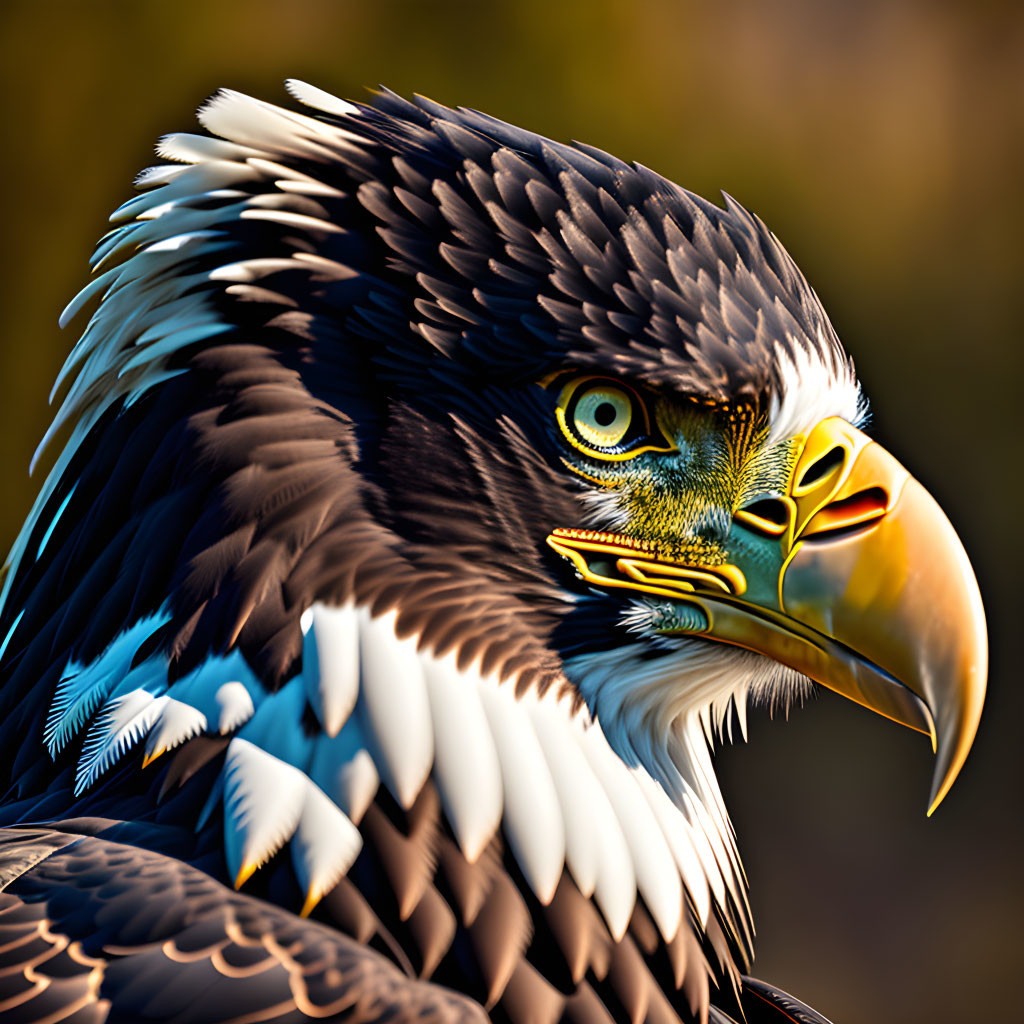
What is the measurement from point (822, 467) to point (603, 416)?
0.73 ft

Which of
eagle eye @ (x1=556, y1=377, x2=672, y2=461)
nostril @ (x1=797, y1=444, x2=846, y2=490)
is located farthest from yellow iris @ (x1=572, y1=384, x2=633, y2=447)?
nostril @ (x1=797, y1=444, x2=846, y2=490)

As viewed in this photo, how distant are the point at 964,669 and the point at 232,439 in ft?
2.34

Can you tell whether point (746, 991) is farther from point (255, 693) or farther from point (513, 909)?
point (255, 693)

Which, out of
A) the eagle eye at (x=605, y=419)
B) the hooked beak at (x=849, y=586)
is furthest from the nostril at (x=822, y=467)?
the eagle eye at (x=605, y=419)

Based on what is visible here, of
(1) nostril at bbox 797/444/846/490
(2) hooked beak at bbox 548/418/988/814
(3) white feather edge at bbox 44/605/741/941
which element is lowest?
(3) white feather edge at bbox 44/605/741/941

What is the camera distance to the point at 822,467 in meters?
1.21

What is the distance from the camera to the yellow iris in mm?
1218

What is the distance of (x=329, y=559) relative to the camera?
116cm

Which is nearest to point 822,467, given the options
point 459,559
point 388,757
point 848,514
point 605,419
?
point 848,514

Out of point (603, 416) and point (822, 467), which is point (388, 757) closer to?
point (603, 416)

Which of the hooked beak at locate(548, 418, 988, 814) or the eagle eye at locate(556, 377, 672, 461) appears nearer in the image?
the hooked beak at locate(548, 418, 988, 814)

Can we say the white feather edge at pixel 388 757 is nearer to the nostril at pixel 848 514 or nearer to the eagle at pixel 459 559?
the eagle at pixel 459 559

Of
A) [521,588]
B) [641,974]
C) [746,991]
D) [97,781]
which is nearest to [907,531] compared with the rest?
[521,588]

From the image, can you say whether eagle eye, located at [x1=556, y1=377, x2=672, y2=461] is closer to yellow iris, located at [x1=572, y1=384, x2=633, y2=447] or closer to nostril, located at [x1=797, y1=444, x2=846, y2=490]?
yellow iris, located at [x1=572, y1=384, x2=633, y2=447]
